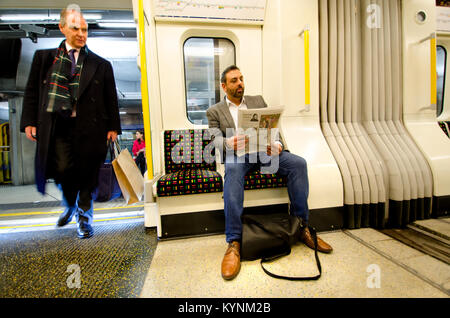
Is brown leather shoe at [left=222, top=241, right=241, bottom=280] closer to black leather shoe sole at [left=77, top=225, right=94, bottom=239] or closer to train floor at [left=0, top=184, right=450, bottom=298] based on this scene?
train floor at [left=0, top=184, right=450, bottom=298]

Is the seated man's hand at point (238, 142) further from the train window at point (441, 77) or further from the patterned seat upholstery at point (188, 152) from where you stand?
the train window at point (441, 77)

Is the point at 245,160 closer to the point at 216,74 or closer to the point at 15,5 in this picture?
the point at 216,74

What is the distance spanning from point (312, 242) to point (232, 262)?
755mm

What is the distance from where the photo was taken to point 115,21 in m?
3.83

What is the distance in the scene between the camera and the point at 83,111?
1.89 meters

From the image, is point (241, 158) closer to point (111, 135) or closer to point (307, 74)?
point (307, 74)

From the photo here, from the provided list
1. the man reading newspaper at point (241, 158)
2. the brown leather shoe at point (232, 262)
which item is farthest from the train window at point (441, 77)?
the brown leather shoe at point (232, 262)

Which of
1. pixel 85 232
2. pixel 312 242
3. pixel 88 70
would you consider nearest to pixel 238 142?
pixel 312 242

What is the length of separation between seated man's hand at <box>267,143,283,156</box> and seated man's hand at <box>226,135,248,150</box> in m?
0.26

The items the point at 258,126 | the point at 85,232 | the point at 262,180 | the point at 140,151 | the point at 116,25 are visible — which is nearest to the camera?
the point at 258,126

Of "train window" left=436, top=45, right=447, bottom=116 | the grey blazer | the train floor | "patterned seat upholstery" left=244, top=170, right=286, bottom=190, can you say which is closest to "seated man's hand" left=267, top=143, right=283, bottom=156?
"patterned seat upholstery" left=244, top=170, right=286, bottom=190

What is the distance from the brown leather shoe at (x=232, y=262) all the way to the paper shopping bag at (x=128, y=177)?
3.86 feet

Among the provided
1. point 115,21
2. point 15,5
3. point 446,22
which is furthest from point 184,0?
point 446,22
